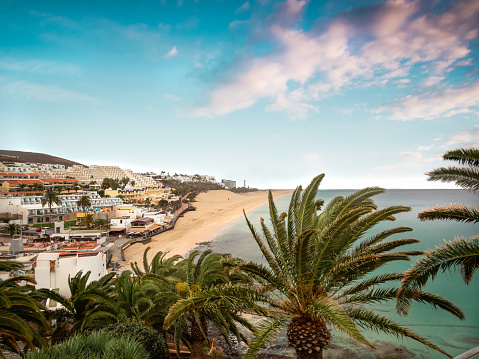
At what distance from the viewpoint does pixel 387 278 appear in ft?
23.7

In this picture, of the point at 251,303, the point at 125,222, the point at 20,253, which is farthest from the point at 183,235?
the point at 251,303

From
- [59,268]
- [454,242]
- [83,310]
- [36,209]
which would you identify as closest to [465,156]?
[454,242]

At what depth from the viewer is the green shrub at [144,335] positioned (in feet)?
27.0

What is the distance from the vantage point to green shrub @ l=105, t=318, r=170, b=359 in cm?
824

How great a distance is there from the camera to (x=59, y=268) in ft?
55.1

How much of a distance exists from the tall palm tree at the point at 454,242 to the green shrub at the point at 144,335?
654 centimetres

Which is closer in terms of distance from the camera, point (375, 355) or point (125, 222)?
point (375, 355)

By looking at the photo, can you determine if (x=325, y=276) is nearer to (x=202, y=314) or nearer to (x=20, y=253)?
(x=202, y=314)

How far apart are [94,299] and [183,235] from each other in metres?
38.0

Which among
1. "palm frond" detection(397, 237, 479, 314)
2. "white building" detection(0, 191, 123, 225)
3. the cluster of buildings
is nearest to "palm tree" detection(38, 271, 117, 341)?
the cluster of buildings

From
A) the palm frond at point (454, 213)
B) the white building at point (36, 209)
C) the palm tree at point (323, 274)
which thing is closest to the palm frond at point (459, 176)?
the palm frond at point (454, 213)

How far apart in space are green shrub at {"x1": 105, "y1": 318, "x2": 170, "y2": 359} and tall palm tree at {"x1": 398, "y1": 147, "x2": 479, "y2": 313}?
654 cm

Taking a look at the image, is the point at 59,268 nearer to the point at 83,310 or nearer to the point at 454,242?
the point at 83,310

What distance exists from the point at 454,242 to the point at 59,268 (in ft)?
59.2
